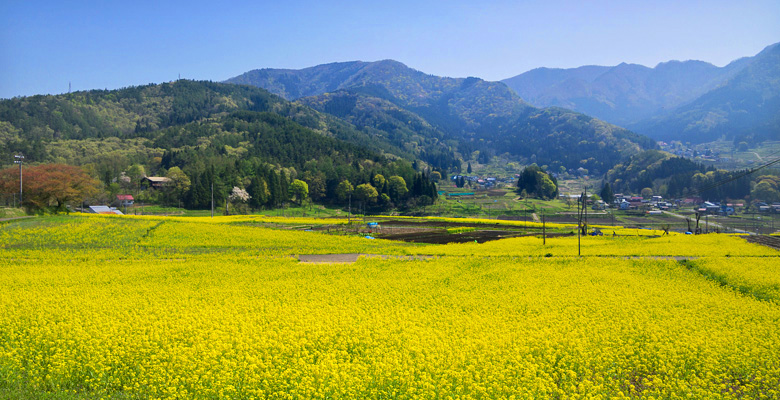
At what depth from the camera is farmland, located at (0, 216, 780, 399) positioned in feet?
40.2

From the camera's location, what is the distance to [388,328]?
16.2 metres

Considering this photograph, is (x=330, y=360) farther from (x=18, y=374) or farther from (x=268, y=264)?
(x=268, y=264)

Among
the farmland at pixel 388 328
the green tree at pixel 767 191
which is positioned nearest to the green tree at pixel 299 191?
the farmland at pixel 388 328

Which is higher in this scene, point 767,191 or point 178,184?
point 178,184

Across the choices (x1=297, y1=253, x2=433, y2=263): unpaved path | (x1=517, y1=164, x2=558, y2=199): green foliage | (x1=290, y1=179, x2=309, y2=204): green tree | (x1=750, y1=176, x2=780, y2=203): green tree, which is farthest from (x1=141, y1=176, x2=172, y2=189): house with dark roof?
(x1=750, y1=176, x2=780, y2=203): green tree

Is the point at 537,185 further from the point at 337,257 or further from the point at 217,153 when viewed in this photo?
the point at 337,257

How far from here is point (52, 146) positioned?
5241 inches

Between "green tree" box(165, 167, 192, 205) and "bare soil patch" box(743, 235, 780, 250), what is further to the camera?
"green tree" box(165, 167, 192, 205)

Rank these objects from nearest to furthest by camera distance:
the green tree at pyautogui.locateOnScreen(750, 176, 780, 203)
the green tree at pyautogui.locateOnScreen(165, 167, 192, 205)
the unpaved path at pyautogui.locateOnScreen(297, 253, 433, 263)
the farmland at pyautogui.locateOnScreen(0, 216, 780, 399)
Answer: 1. the farmland at pyautogui.locateOnScreen(0, 216, 780, 399)
2. the unpaved path at pyautogui.locateOnScreen(297, 253, 433, 263)
3. the green tree at pyautogui.locateOnScreen(165, 167, 192, 205)
4. the green tree at pyautogui.locateOnScreen(750, 176, 780, 203)

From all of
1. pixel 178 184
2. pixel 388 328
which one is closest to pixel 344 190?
pixel 178 184

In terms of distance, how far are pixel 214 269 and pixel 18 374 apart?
1611 centimetres

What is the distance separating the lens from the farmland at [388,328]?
40.2 feet

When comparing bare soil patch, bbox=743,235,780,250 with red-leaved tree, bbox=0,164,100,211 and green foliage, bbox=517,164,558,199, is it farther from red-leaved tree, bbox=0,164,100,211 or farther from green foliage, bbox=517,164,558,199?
green foliage, bbox=517,164,558,199

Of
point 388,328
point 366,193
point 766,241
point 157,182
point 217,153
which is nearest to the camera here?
point 388,328
